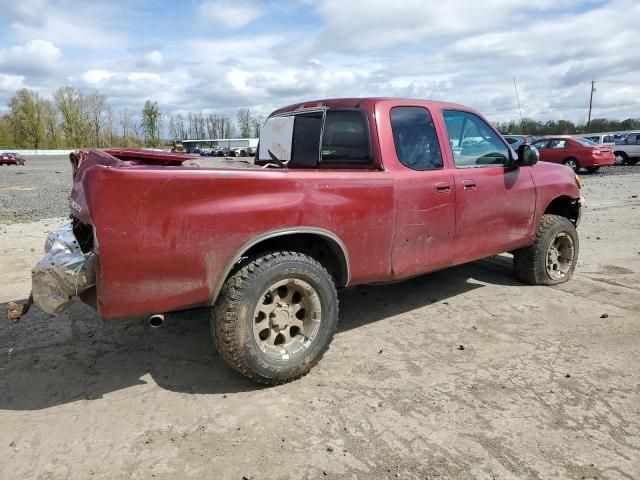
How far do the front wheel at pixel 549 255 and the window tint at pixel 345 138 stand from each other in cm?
242

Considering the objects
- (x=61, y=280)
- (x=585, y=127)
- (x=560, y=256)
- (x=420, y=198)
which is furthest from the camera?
(x=585, y=127)

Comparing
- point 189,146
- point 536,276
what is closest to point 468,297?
point 536,276

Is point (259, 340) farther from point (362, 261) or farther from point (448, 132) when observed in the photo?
point (448, 132)

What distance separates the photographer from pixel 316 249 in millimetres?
3805

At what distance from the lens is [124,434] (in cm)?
284

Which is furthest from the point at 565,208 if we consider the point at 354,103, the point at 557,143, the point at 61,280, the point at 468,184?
the point at 557,143

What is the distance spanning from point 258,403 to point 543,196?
3.63 m

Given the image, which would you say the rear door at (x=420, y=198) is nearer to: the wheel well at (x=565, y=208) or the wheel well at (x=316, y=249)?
the wheel well at (x=316, y=249)

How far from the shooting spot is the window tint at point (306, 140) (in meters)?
4.23

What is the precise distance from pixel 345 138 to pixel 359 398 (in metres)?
2.02

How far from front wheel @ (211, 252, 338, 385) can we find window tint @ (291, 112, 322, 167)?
120cm

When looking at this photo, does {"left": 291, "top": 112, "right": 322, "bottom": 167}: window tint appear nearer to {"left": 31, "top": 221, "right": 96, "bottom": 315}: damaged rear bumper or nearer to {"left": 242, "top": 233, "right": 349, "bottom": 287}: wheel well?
{"left": 242, "top": 233, "right": 349, "bottom": 287}: wheel well

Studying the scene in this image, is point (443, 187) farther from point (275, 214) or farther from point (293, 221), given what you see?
point (275, 214)

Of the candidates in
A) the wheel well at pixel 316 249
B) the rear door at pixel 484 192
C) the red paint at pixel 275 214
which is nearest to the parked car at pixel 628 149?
the rear door at pixel 484 192
